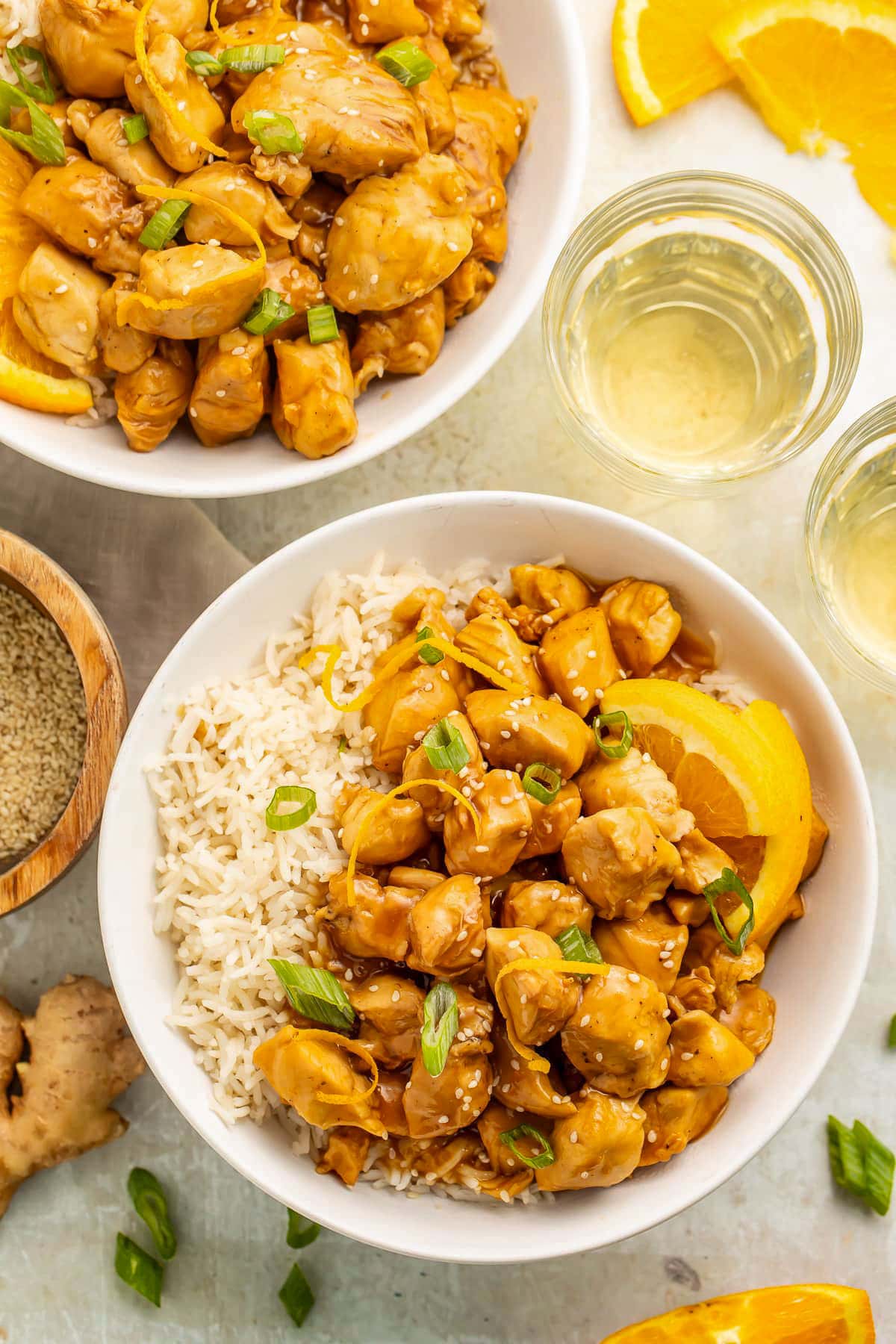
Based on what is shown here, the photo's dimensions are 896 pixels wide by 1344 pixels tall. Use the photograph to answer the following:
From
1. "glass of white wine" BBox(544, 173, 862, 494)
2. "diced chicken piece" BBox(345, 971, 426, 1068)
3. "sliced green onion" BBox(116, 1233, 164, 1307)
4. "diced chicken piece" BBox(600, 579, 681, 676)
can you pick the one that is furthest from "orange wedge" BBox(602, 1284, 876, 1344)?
"glass of white wine" BBox(544, 173, 862, 494)

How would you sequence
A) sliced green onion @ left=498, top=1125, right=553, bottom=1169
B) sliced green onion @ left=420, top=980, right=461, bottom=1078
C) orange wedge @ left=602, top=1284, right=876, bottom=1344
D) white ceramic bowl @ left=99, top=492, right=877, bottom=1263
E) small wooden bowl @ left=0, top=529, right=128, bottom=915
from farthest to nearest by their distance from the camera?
orange wedge @ left=602, top=1284, right=876, bottom=1344, small wooden bowl @ left=0, top=529, right=128, bottom=915, white ceramic bowl @ left=99, top=492, right=877, bottom=1263, sliced green onion @ left=498, top=1125, right=553, bottom=1169, sliced green onion @ left=420, top=980, right=461, bottom=1078

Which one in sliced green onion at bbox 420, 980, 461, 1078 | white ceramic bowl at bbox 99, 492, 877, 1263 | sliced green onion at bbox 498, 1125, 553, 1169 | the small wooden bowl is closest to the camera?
sliced green onion at bbox 420, 980, 461, 1078

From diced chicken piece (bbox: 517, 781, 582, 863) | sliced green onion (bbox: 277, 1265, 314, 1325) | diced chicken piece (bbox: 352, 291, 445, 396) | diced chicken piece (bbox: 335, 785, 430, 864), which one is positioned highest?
diced chicken piece (bbox: 352, 291, 445, 396)

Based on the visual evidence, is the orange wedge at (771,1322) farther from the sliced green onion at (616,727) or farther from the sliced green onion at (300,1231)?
the sliced green onion at (616,727)

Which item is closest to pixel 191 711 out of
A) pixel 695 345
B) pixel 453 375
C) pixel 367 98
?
pixel 453 375

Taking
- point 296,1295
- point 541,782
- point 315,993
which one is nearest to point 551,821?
point 541,782

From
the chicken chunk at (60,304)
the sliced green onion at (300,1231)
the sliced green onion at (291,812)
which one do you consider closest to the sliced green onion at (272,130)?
the chicken chunk at (60,304)

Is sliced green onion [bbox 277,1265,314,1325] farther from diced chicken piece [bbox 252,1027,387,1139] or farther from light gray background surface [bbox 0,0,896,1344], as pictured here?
diced chicken piece [bbox 252,1027,387,1139]

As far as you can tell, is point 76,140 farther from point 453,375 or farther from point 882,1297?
point 882,1297
